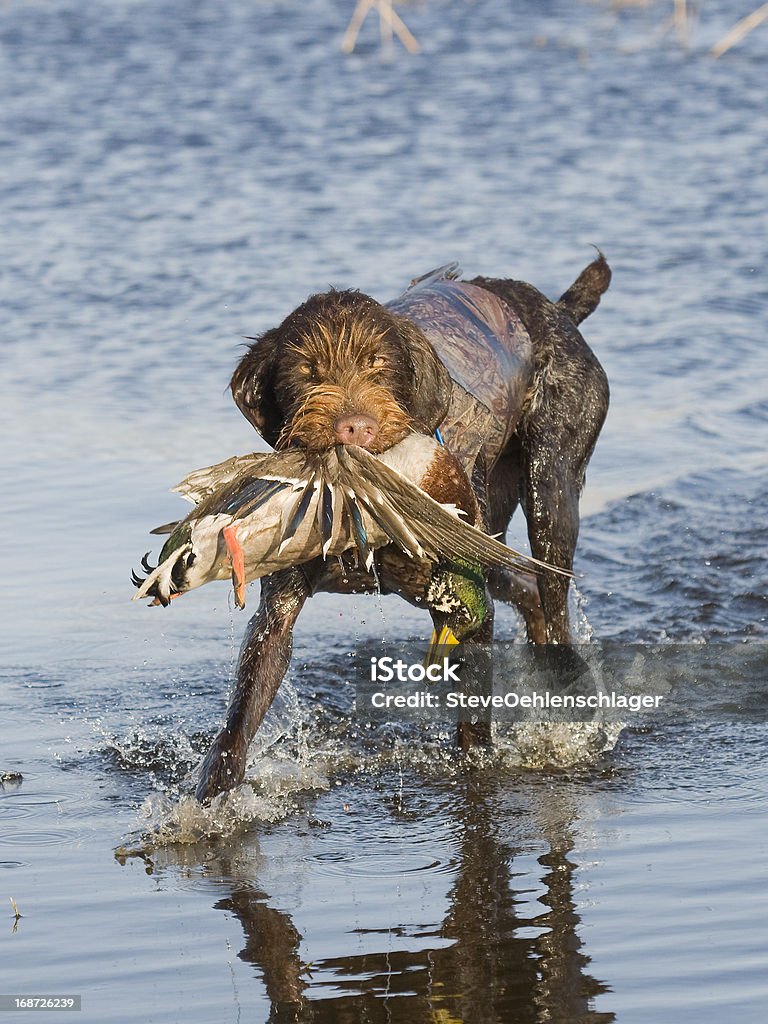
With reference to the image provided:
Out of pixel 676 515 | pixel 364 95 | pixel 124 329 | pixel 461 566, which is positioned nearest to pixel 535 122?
pixel 364 95

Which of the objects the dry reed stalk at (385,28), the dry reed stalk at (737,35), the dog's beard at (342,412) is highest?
the dry reed stalk at (385,28)

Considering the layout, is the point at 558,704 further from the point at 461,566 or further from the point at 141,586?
the point at 141,586

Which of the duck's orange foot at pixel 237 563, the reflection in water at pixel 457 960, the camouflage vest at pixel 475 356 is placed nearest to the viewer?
the reflection in water at pixel 457 960

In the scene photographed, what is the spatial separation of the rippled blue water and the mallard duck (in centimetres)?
85

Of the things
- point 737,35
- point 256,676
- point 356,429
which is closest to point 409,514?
point 356,429

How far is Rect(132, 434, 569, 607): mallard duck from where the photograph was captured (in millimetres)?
4406

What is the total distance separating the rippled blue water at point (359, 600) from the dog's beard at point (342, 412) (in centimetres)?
115

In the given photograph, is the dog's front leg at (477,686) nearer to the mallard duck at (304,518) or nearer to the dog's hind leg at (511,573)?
the dog's hind leg at (511,573)

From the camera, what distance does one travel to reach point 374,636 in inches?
277

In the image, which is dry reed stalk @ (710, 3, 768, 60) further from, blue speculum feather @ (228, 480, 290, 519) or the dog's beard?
blue speculum feather @ (228, 480, 290, 519)

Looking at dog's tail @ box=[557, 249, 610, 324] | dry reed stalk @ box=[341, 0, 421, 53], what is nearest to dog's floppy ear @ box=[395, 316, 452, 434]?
dog's tail @ box=[557, 249, 610, 324]

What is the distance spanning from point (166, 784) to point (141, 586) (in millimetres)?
1212

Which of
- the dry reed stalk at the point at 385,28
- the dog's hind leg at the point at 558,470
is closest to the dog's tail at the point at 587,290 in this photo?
the dog's hind leg at the point at 558,470

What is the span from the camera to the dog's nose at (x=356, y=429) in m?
4.51
